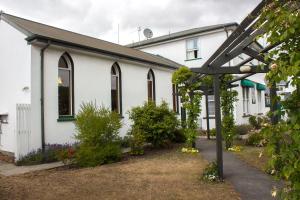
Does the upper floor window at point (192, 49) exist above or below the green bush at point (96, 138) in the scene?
above

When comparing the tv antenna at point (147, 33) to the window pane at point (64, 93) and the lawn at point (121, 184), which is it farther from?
the lawn at point (121, 184)

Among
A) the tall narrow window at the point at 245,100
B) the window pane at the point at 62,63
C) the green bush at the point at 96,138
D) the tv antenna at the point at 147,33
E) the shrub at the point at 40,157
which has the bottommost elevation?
the shrub at the point at 40,157

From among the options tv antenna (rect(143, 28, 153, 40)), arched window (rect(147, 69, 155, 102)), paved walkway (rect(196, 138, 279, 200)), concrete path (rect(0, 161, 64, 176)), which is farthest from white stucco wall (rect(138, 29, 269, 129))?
concrete path (rect(0, 161, 64, 176))

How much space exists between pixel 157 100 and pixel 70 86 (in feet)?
24.2

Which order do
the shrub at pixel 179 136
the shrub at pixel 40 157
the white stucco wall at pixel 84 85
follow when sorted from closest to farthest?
the shrub at pixel 40 157 < the white stucco wall at pixel 84 85 < the shrub at pixel 179 136

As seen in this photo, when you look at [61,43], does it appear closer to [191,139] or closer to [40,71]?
[40,71]

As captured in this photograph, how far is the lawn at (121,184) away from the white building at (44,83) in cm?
274

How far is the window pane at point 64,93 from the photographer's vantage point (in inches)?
522

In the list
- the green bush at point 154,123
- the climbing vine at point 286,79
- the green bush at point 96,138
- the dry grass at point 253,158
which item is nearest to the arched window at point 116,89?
the green bush at point 154,123

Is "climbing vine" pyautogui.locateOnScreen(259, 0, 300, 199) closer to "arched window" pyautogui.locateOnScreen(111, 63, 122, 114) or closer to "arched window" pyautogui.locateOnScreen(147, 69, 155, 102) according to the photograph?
"arched window" pyautogui.locateOnScreen(111, 63, 122, 114)

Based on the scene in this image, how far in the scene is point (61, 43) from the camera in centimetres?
1275

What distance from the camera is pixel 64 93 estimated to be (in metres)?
13.5

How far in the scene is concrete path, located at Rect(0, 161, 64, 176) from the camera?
968 centimetres

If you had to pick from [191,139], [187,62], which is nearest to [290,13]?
[191,139]
